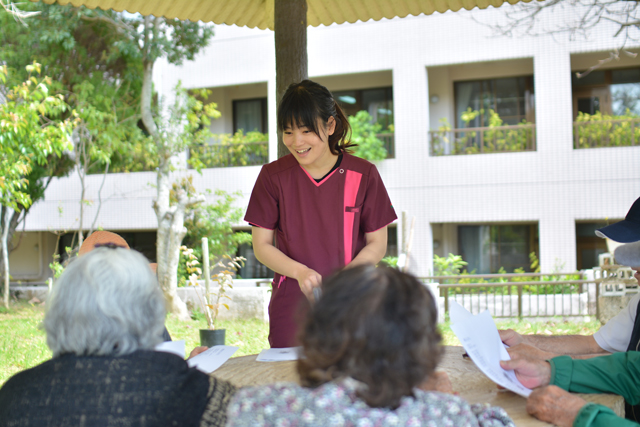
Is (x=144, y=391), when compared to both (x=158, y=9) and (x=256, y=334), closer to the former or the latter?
(x=158, y=9)

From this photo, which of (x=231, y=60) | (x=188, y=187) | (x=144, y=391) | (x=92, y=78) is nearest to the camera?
(x=144, y=391)

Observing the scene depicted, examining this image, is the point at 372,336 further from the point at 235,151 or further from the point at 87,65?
the point at 235,151

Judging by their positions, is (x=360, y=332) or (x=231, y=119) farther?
(x=231, y=119)

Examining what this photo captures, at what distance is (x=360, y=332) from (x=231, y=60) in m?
12.3

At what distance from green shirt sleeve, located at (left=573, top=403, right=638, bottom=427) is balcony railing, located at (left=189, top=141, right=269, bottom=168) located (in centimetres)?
1128

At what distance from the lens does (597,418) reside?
1276mm

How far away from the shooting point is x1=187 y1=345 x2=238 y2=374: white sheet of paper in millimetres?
1795

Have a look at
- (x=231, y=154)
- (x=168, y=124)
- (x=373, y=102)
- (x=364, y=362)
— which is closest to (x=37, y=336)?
(x=168, y=124)

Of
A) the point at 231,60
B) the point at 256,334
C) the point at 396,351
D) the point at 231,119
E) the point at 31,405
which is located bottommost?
the point at 256,334

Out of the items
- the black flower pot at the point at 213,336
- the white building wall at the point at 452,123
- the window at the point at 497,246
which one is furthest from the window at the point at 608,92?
the black flower pot at the point at 213,336

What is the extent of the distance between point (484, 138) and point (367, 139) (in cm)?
236

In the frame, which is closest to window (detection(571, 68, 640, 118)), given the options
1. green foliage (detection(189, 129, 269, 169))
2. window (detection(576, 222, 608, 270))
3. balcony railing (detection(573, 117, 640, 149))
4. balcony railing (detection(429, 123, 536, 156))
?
balcony railing (detection(573, 117, 640, 149))

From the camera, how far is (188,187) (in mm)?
9352

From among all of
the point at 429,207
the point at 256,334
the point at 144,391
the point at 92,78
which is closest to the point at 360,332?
the point at 144,391
